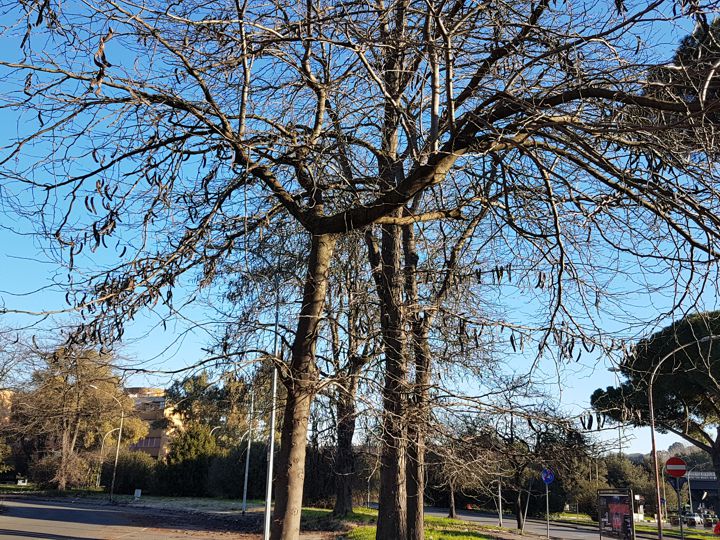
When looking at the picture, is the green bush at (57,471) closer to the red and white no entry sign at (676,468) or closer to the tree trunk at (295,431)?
the red and white no entry sign at (676,468)

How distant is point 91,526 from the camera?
956 inches

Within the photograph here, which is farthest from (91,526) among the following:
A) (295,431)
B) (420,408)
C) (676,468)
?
(420,408)

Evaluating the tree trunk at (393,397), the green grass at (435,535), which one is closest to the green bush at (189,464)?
the green grass at (435,535)

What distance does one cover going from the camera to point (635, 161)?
5492 mm

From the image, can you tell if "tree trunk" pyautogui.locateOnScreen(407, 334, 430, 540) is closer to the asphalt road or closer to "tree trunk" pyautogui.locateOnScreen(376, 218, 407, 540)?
"tree trunk" pyautogui.locateOnScreen(376, 218, 407, 540)

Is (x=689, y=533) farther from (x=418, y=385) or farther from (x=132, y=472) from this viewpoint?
(x=132, y=472)

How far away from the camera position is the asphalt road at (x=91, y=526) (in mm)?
20469

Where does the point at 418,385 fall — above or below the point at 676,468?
above

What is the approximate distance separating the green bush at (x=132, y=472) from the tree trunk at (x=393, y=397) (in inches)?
1814

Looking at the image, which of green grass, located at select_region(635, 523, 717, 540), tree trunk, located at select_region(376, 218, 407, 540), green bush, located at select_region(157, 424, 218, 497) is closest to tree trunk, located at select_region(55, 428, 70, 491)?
green bush, located at select_region(157, 424, 218, 497)

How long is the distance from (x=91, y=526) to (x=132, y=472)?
30325 mm

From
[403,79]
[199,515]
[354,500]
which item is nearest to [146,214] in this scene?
[403,79]

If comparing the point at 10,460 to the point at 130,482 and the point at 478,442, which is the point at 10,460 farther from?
the point at 478,442

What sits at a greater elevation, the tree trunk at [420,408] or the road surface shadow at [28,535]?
the tree trunk at [420,408]
